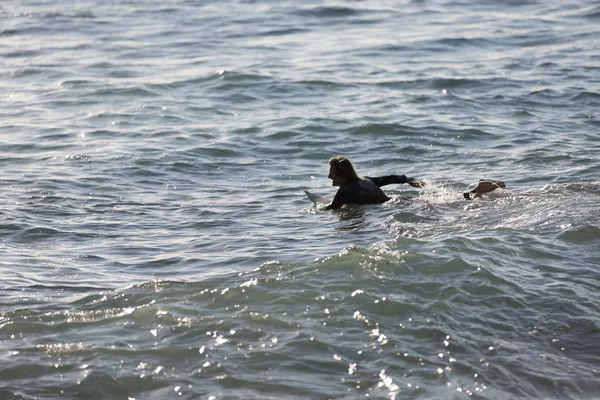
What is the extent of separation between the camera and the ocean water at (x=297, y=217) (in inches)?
283

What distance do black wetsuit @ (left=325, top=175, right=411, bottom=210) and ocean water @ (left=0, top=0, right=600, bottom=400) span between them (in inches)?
7.2

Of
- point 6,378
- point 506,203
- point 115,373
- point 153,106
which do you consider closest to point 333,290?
point 115,373

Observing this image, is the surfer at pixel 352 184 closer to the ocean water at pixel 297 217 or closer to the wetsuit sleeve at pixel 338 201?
the wetsuit sleeve at pixel 338 201

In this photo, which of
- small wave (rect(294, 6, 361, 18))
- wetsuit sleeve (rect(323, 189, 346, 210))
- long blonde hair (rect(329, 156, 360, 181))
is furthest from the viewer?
small wave (rect(294, 6, 361, 18))

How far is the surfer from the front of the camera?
11.9 m

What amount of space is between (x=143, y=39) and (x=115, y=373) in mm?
19418

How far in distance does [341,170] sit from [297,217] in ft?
2.60

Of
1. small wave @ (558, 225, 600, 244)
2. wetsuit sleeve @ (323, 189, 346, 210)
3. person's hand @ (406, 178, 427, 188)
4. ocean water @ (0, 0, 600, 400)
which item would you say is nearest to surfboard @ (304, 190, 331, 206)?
ocean water @ (0, 0, 600, 400)

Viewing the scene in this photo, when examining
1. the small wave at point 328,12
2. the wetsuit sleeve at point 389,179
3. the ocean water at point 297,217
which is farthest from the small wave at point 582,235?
the small wave at point 328,12

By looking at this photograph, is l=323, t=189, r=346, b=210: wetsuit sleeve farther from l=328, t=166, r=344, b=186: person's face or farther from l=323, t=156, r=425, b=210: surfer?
l=328, t=166, r=344, b=186: person's face

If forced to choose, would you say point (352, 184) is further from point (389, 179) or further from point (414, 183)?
point (414, 183)

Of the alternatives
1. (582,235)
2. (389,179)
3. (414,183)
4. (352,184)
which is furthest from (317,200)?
(582,235)

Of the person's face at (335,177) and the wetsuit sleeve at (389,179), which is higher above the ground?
the person's face at (335,177)

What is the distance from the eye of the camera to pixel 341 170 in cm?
1183
